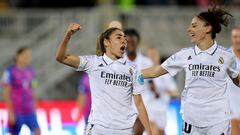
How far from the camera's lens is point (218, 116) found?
11.2 metres

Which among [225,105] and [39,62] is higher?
[225,105]

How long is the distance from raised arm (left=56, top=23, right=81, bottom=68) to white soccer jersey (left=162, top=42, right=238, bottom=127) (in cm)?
136

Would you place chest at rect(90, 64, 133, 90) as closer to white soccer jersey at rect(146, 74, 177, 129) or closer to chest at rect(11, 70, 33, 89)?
white soccer jersey at rect(146, 74, 177, 129)

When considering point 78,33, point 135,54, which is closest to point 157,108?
point 135,54

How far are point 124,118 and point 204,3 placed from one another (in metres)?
16.4

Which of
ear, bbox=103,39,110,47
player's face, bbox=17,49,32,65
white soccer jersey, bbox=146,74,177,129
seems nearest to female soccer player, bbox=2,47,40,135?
player's face, bbox=17,49,32,65

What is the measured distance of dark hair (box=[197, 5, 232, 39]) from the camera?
1143 centimetres

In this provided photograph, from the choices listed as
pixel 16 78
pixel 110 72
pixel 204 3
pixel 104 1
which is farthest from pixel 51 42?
pixel 110 72

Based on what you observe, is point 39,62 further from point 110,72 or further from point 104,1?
point 110,72

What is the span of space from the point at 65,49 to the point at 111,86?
26.9 inches

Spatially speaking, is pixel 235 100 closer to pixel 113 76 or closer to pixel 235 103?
pixel 235 103

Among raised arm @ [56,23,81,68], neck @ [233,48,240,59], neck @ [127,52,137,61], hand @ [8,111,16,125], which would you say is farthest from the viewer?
hand @ [8,111,16,125]

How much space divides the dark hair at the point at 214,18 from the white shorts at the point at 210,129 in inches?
42.5

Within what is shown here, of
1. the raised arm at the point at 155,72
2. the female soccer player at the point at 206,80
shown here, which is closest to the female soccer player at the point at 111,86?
the raised arm at the point at 155,72
